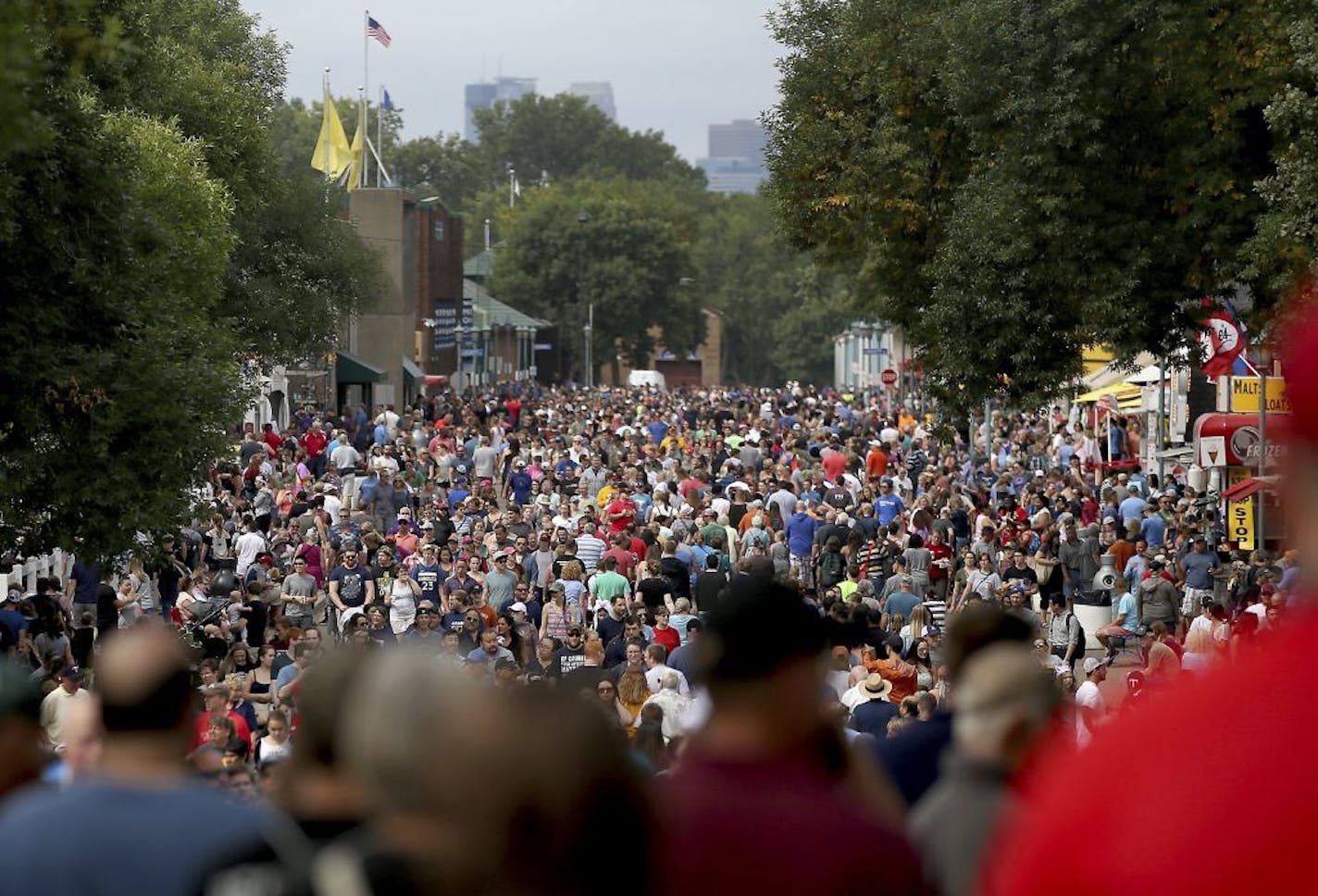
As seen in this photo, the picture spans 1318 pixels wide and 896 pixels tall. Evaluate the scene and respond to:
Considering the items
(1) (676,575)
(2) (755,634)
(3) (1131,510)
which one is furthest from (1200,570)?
(2) (755,634)

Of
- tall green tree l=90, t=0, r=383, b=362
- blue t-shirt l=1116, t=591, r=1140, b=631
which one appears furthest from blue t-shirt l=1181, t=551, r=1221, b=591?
tall green tree l=90, t=0, r=383, b=362

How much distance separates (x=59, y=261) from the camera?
69.1 ft

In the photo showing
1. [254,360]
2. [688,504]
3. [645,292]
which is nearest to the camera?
[688,504]

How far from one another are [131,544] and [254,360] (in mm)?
27413

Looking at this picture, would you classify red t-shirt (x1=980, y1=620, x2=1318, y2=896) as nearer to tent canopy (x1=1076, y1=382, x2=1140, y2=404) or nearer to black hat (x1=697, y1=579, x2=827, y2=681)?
black hat (x1=697, y1=579, x2=827, y2=681)

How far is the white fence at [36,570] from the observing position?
23.5 meters

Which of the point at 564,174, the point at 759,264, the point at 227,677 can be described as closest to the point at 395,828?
the point at 227,677

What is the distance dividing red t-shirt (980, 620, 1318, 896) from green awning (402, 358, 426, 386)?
260 feet

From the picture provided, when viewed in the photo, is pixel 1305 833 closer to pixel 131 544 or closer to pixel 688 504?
pixel 131 544

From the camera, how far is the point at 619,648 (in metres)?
17.2

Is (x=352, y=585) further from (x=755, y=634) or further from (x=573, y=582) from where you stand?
(x=755, y=634)

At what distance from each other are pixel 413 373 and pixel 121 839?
79.1m

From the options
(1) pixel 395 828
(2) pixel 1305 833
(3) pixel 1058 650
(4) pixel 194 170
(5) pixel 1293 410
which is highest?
(4) pixel 194 170

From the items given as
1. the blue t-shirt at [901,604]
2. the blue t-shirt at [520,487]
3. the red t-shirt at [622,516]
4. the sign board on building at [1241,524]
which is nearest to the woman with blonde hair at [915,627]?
the blue t-shirt at [901,604]
